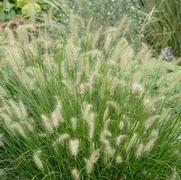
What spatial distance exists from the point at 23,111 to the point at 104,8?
10.4 ft

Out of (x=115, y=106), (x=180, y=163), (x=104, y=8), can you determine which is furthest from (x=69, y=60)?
(x=104, y=8)

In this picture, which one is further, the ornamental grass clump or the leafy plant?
the leafy plant

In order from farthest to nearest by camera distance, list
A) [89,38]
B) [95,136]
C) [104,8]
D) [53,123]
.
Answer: [104,8] → [89,38] → [95,136] → [53,123]

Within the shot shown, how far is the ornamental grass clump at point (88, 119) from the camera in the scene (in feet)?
10.4

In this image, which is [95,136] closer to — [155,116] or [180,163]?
[155,116]

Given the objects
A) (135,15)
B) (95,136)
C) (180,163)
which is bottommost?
(135,15)

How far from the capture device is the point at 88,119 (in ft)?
9.89

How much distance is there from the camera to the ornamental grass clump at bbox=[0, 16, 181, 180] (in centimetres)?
318

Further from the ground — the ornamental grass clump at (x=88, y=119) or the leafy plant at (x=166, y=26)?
the ornamental grass clump at (x=88, y=119)

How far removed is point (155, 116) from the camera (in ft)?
10.4

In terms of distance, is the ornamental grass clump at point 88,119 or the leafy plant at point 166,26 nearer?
the ornamental grass clump at point 88,119

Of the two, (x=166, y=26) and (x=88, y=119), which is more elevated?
(x=88, y=119)

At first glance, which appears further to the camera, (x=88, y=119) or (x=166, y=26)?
(x=166, y=26)

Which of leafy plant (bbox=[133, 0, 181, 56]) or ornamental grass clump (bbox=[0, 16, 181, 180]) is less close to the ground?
ornamental grass clump (bbox=[0, 16, 181, 180])
